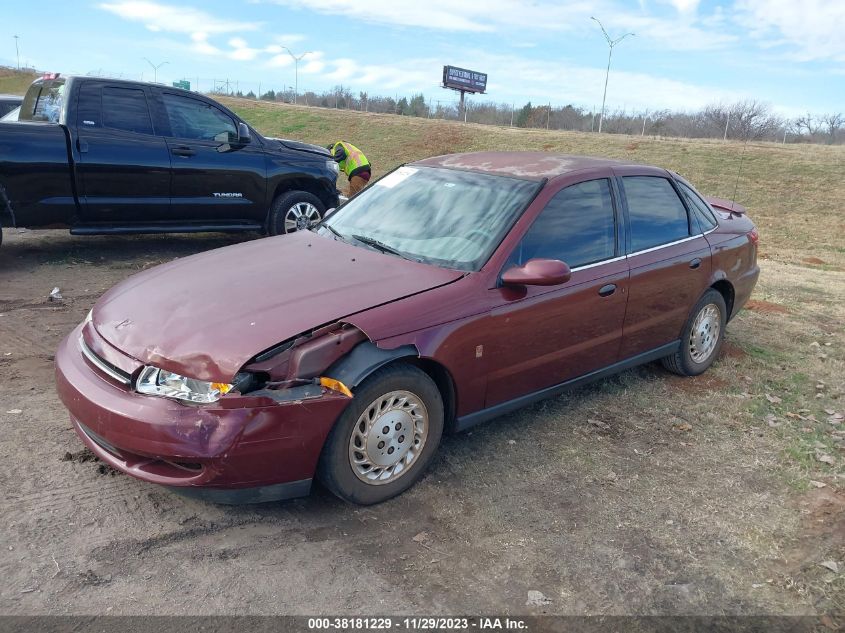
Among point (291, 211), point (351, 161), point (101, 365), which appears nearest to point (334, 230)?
point (101, 365)

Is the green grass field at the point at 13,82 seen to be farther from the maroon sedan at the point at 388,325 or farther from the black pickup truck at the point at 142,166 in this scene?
the maroon sedan at the point at 388,325

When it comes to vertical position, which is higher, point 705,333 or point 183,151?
point 183,151

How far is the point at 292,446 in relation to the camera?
3.04 m

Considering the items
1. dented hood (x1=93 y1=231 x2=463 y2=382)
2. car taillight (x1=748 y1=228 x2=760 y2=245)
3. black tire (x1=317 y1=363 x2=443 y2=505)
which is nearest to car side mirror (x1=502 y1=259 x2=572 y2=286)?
dented hood (x1=93 y1=231 x2=463 y2=382)

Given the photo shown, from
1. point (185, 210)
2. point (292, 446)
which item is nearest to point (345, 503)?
point (292, 446)

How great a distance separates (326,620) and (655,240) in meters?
3.41

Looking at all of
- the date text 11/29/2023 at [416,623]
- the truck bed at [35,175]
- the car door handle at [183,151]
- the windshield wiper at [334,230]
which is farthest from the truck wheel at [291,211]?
the date text 11/29/2023 at [416,623]

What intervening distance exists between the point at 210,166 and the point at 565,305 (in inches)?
217

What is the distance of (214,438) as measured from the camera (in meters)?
2.90

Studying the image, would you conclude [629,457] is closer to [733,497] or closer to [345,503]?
[733,497]

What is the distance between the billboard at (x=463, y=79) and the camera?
6266 cm

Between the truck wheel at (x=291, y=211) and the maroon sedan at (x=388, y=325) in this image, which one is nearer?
the maroon sedan at (x=388, y=325)

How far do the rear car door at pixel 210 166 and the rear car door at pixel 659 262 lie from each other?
5154 millimetres

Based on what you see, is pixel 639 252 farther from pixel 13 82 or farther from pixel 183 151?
pixel 13 82
